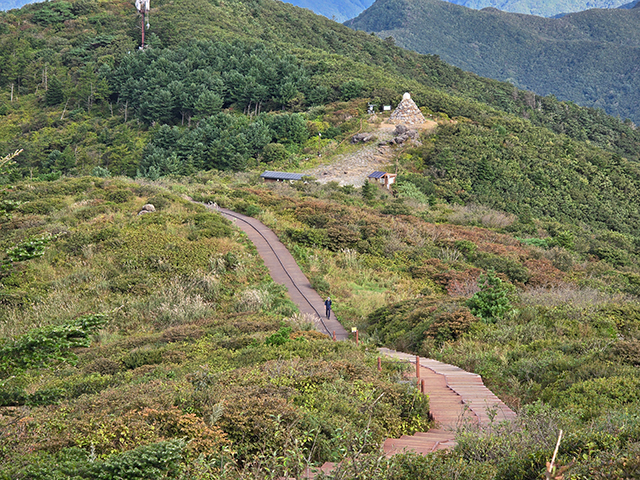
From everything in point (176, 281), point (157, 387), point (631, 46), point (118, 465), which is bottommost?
point (176, 281)

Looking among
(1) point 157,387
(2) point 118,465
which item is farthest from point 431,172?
(2) point 118,465

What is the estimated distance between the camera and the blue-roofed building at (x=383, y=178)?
127ft

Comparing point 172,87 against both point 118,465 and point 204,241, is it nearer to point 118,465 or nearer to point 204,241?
point 204,241

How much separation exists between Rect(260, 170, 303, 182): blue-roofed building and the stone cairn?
45.8ft

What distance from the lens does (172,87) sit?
187 ft

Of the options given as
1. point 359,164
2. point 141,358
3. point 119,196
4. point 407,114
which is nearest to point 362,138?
point 359,164

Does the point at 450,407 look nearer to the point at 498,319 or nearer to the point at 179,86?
the point at 498,319

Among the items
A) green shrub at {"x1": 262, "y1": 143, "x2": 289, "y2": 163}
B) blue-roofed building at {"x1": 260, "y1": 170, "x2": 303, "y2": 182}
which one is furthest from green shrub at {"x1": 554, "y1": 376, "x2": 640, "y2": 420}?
green shrub at {"x1": 262, "y1": 143, "x2": 289, "y2": 163}

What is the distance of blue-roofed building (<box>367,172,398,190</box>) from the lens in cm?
3872

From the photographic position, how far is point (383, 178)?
3916cm

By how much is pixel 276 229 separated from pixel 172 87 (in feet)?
127

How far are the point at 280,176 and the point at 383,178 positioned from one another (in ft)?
23.6

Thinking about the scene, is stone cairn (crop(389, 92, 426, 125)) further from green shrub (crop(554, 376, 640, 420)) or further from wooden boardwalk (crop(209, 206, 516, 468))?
green shrub (crop(554, 376, 640, 420))

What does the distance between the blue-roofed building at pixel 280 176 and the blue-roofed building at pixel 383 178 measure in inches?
202
